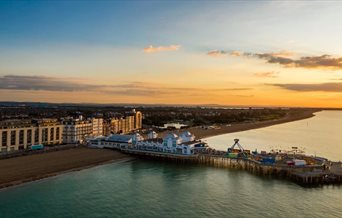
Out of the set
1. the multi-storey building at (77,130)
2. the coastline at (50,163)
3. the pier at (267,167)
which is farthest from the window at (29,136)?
the pier at (267,167)

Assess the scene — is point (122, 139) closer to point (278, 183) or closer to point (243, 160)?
point (243, 160)

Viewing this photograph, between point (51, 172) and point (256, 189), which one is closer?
point (256, 189)

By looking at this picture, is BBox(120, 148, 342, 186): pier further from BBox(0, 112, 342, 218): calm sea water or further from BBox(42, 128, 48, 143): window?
BBox(42, 128, 48, 143): window

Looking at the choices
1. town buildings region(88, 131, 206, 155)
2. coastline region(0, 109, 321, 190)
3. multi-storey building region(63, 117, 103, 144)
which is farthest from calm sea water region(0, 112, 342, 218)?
multi-storey building region(63, 117, 103, 144)

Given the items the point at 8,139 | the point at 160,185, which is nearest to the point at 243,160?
the point at 160,185

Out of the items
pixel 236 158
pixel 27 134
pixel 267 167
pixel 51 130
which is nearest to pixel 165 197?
pixel 267 167

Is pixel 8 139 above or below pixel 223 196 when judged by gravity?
above
